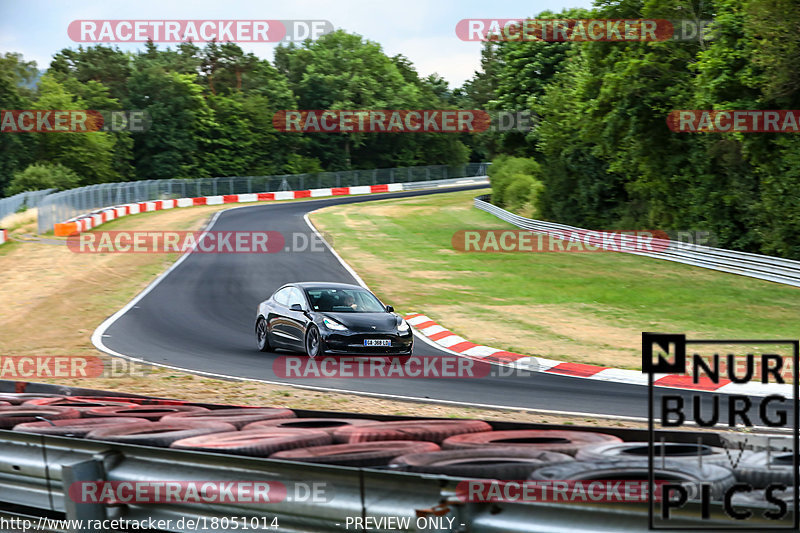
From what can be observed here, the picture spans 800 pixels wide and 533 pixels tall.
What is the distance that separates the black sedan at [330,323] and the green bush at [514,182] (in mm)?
34899

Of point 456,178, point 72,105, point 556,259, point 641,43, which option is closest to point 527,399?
point 556,259

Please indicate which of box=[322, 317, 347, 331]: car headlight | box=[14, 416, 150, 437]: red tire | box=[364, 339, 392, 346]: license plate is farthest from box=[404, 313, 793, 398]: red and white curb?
box=[14, 416, 150, 437]: red tire

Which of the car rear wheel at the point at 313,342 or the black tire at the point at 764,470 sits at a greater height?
the black tire at the point at 764,470

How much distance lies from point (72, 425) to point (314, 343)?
8.98 metres

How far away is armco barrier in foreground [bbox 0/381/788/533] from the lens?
12.1 ft

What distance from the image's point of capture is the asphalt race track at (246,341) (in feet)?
40.7

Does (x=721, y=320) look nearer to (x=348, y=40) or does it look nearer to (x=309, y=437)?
(x=309, y=437)

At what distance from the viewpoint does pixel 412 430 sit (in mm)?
5523

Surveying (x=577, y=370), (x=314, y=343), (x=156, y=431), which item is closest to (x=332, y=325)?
(x=314, y=343)

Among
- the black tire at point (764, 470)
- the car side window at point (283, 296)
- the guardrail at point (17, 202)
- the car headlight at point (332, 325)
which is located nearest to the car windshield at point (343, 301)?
the car headlight at point (332, 325)

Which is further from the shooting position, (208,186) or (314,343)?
(208,186)

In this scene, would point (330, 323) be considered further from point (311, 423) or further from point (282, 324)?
point (311, 423)

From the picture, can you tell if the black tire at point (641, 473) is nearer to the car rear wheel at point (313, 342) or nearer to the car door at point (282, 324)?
the car rear wheel at point (313, 342)

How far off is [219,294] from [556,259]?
1428 centimetres
